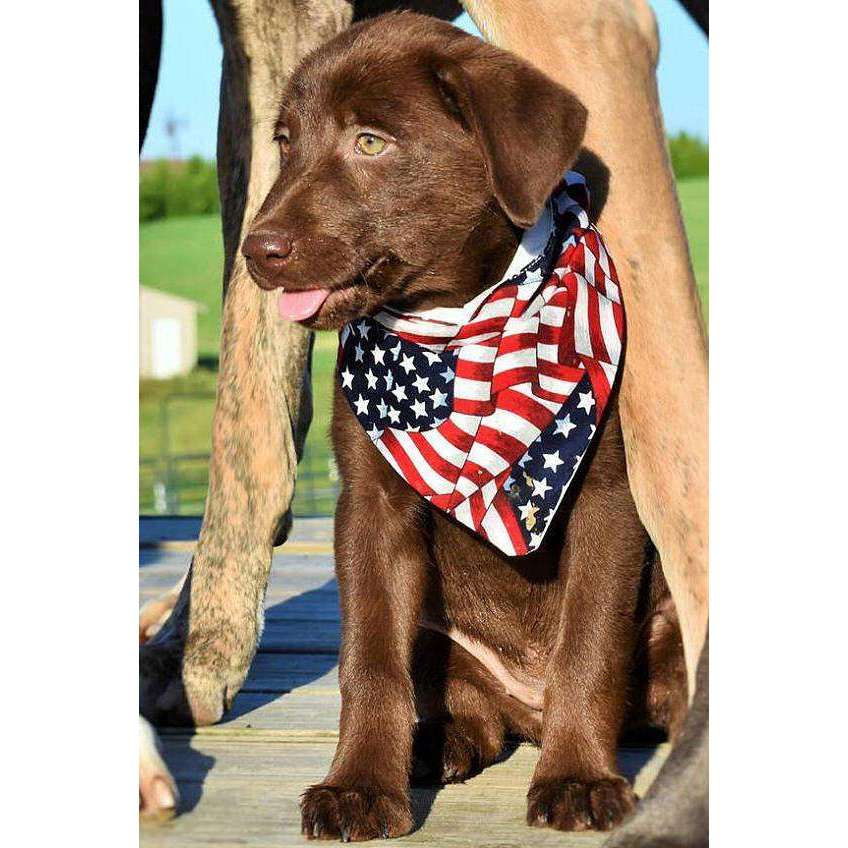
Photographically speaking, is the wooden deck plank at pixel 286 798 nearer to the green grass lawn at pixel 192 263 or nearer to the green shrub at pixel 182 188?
the green grass lawn at pixel 192 263

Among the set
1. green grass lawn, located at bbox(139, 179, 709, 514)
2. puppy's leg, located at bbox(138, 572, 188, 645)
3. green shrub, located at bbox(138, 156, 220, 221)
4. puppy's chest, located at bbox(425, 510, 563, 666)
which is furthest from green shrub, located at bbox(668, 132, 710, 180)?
puppy's leg, located at bbox(138, 572, 188, 645)

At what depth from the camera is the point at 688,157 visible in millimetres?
2297

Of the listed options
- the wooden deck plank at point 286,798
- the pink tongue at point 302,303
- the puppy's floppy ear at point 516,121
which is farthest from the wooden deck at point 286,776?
the puppy's floppy ear at point 516,121

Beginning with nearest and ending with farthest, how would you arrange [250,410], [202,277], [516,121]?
[516,121] → [250,410] → [202,277]

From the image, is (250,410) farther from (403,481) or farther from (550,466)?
(550,466)

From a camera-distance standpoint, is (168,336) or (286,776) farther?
(168,336)

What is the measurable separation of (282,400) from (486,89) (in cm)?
73

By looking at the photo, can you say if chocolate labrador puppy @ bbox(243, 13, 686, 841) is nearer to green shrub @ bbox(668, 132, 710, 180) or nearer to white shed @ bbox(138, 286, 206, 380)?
green shrub @ bbox(668, 132, 710, 180)

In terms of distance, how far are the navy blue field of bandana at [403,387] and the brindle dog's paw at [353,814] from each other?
0.53 meters

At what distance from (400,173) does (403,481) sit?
46 centimetres

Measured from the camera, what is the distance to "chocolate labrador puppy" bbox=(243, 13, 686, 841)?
2344 millimetres

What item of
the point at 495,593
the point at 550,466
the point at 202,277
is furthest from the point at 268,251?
the point at 202,277

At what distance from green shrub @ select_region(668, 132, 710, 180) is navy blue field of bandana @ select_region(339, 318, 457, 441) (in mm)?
441
